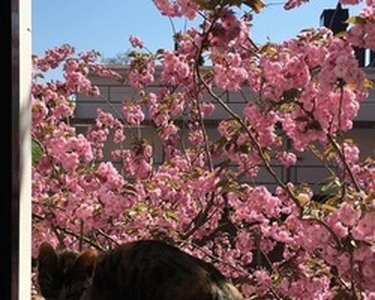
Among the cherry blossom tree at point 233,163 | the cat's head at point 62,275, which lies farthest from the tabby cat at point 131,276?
the cherry blossom tree at point 233,163

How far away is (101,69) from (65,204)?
1837 millimetres

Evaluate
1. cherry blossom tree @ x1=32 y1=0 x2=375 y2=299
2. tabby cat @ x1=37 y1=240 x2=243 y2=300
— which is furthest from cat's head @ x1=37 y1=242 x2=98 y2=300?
cherry blossom tree @ x1=32 y1=0 x2=375 y2=299

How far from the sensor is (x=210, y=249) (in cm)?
331

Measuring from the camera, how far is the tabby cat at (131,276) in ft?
4.70

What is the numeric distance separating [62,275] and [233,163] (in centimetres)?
115

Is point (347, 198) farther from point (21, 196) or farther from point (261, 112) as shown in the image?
point (21, 196)

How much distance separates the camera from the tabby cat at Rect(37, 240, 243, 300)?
4.70ft

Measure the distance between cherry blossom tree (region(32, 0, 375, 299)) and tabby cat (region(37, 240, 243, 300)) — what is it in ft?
0.88

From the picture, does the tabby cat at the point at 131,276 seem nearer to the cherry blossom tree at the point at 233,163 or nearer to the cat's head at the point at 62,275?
the cat's head at the point at 62,275

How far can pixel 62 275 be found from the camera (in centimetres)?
160

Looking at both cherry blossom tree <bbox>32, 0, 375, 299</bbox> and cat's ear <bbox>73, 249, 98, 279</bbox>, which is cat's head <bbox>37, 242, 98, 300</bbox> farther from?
cherry blossom tree <bbox>32, 0, 375, 299</bbox>

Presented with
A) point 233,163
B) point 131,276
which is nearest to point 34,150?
point 131,276

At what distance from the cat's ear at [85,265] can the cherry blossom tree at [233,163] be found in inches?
10.6

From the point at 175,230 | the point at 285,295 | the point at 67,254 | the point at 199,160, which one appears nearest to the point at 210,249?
the point at 199,160
